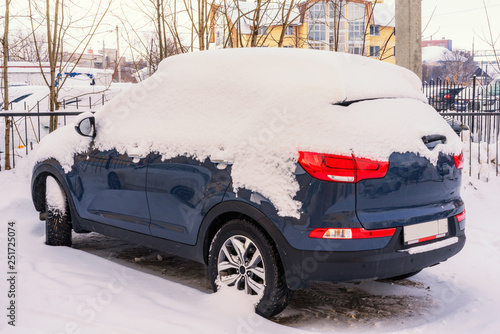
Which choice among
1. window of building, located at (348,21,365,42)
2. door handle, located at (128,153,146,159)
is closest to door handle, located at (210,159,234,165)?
door handle, located at (128,153,146,159)

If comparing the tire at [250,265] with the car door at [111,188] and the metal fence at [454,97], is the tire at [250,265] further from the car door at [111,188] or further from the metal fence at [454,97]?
the metal fence at [454,97]

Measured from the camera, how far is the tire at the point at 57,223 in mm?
5062

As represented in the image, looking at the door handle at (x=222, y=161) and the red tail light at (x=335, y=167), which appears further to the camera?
the door handle at (x=222, y=161)

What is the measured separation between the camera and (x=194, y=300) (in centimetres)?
366

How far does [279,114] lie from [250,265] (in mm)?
968

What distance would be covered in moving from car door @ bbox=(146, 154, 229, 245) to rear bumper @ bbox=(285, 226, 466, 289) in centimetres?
71

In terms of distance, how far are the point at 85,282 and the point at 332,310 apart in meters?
1.79

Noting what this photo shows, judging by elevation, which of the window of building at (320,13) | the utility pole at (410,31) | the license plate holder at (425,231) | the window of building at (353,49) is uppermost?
the window of building at (353,49)

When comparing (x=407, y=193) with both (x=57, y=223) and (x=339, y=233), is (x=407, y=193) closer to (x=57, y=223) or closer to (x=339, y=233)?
(x=339, y=233)

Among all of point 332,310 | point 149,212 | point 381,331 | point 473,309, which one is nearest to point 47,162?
point 149,212

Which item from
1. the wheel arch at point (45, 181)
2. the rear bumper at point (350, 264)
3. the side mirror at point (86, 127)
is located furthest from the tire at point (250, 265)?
the wheel arch at point (45, 181)

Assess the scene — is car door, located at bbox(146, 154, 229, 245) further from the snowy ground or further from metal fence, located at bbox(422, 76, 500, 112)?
metal fence, located at bbox(422, 76, 500, 112)

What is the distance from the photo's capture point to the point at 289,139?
314cm

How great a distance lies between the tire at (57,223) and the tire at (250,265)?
81.6 inches
